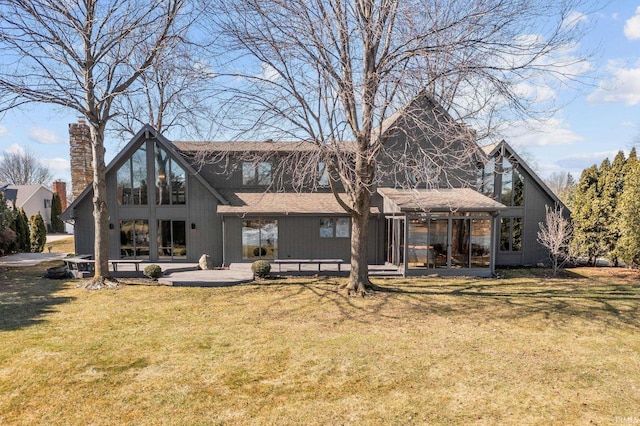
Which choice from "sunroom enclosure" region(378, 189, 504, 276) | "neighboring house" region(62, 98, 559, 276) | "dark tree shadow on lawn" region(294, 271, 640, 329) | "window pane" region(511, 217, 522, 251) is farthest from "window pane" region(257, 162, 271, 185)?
"window pane" region(511, 217, 522, 251)

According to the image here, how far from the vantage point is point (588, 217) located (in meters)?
17.1

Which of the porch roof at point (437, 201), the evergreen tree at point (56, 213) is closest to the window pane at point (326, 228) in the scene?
the porch roof at point (437, 201)

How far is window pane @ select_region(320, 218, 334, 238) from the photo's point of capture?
16.7 metres

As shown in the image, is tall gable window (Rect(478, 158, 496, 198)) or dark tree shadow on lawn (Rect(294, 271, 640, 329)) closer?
dark tree shadow on lawn (Rect(294, 271, 640, 329))

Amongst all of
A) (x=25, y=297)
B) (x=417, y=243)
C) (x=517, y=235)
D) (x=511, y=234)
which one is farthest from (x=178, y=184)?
(x=517, y=235)

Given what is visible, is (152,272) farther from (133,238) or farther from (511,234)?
(511,234)

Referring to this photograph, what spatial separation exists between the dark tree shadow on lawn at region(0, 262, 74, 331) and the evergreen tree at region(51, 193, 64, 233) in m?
25.0

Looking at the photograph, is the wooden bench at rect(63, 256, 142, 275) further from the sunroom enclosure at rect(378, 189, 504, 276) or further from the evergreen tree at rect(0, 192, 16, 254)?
the sunroom enclosure at rect(378, 189, 504, 276)

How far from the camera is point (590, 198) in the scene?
17156 millimetres

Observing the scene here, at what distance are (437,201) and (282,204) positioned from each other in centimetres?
724

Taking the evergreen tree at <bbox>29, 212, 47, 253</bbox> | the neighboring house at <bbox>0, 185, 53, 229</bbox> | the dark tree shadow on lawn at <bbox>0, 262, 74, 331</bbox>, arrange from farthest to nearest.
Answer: the neighboring house at <bbox>0, 185, 53, 229</bbox>, the evergreen tree at <bbox>29, 212, 47, 253</bbox>, the dark tree shadow on lawn at <bbox>0, 262, 74, 331</bbox>

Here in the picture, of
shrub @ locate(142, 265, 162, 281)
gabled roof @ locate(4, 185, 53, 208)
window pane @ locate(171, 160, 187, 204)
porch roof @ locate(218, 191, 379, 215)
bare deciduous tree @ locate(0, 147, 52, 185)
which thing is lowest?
shrub @ locate(142, 265, 162, 281)

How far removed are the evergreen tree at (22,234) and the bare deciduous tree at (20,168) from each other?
39.5 meters

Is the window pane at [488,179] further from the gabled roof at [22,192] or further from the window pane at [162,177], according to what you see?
the gabled roof at [22,192]
